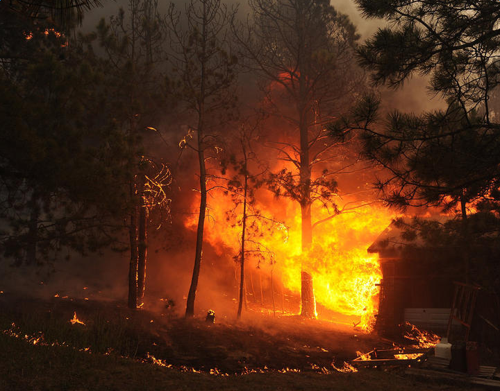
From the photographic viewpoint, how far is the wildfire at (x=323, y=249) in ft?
61.5

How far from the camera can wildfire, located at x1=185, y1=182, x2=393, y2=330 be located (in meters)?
18.7

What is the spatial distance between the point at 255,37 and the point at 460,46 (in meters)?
17.5

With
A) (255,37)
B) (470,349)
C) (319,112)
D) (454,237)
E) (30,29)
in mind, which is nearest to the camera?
(470,349)

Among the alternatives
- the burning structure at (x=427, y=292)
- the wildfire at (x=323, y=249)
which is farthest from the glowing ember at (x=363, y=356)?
the wildfire at (x=323, y=249)

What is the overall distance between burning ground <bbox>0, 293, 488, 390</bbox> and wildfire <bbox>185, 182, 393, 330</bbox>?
235cm

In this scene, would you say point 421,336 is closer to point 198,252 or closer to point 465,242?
point 465,242

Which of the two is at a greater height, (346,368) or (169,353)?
(169,353)

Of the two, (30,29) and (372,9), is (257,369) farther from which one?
(30,29)

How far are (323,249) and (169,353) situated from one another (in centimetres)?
973

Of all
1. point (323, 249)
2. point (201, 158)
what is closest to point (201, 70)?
point (201, 158)

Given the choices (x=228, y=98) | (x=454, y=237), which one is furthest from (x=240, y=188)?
(x=454, y=237)

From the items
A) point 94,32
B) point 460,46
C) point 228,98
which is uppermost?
point 94,32

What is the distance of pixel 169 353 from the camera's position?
37.1 ft

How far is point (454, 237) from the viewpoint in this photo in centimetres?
1209
